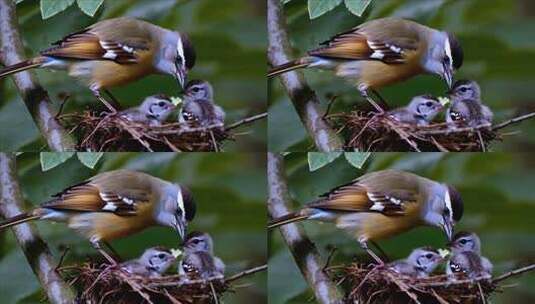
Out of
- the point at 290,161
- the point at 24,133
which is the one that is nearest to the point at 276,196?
the point at 290,161

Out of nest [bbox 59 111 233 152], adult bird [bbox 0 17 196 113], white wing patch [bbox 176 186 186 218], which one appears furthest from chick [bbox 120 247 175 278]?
adult bird [bbox 0 17 196 113]

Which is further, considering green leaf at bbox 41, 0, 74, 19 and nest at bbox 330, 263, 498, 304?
green leaf at bbox 41, 0, 74, 19

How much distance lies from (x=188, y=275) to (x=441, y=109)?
2.60ft

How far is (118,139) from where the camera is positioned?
7.61 feet

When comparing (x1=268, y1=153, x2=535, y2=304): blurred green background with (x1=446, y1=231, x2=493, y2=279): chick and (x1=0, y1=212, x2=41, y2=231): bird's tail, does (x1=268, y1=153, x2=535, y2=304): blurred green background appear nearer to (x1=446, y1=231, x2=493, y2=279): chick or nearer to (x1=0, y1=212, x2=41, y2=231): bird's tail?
(x1=446, y1=231, x2=493, y2=279): chick

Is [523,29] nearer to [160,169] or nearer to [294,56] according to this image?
[294,56]

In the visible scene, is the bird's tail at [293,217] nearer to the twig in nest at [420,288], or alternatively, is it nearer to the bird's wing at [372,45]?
the twig in nest at [420,288]

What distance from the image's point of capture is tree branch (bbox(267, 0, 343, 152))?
2.30 meters

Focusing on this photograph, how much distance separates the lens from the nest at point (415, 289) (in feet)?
7.31

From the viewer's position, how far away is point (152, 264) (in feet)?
7.55

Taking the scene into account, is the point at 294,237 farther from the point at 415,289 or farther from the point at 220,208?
the point at 415,289

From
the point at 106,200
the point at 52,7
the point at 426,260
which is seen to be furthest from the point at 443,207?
the point at 52,7

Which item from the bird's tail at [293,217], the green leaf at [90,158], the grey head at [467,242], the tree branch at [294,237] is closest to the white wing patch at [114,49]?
the green leaf at [90,158]

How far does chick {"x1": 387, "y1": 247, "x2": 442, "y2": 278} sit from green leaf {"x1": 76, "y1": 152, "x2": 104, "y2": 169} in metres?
0.82
